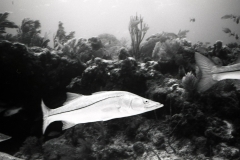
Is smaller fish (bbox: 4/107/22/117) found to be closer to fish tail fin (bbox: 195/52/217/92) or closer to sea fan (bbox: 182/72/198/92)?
sea fan (bbox: 182/72/198/92)

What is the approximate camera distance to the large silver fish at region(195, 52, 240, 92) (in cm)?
244

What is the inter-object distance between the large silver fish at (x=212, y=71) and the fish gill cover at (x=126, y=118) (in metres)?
0.13

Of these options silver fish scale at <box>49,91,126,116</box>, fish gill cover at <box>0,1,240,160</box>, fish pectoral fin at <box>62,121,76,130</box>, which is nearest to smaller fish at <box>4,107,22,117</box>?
fish gill cover at <box>0,1,240,160</box>

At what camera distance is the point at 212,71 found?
2670mm

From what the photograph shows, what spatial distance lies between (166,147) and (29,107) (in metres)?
4.54

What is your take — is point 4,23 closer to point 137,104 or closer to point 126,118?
point 126,118

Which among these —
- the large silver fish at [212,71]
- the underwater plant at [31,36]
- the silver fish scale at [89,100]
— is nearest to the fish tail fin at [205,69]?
the large silver fish at [212,71]

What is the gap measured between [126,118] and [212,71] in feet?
8.11

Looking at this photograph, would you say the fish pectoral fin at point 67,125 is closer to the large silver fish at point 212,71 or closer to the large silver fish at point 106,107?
the large silver fish at point 106,107

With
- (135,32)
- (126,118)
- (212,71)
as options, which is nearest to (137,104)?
(212,71)

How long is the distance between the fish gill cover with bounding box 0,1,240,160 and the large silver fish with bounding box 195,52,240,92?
13 centimetres

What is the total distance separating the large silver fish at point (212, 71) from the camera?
244cm

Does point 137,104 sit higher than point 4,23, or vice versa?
point 4,23

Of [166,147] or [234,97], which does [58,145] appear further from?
[234,97]
